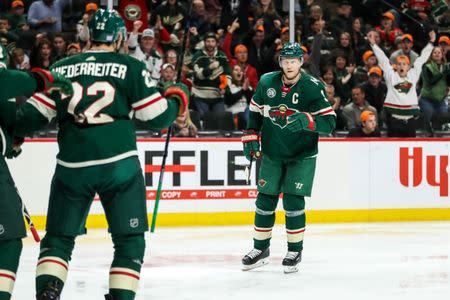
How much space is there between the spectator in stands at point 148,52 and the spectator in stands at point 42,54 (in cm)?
92

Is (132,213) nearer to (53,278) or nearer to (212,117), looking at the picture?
(53,278)

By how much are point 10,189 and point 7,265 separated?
35cm

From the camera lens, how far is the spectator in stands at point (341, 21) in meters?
Result: 14.2

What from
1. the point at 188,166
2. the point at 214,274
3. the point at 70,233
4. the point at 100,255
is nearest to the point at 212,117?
the point at 188,166

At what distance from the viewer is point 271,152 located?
7.89m

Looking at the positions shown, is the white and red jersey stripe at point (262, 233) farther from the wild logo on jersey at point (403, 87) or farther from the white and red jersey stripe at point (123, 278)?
the wild logo on jersey at point (403, 87)

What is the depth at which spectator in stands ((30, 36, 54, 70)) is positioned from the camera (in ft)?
38.3

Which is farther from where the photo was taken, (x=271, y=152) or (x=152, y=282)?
(x=271, y=152)

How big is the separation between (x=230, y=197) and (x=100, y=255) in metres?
2.76

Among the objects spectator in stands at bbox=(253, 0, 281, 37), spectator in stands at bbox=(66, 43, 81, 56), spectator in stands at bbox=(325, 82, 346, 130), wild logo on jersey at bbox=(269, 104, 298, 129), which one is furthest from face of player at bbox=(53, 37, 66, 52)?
wild logo on jersey at bbox=(269, 104, 298, 129)

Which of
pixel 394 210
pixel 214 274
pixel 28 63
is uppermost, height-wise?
pixel 28 63

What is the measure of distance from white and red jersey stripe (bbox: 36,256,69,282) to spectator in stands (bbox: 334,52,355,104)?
794cm

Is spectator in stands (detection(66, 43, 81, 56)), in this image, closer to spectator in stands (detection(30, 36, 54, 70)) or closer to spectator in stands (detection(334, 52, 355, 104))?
spectator in stands (detection(30, 36, 54, 70))

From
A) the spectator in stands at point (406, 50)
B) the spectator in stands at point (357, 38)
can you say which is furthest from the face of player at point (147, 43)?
the spectator in stands at point (406, 50)
